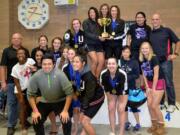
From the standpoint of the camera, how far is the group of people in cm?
418

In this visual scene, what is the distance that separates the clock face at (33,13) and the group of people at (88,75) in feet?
6.51

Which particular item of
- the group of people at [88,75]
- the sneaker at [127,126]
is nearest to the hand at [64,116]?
the group of people at [88,75]

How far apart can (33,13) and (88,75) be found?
3472 millimetres

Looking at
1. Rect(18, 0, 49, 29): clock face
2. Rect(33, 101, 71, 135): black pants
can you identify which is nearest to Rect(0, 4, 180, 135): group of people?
Rect(33, 101, 71, 135): black pants

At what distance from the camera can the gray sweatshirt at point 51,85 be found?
4121 millimetres

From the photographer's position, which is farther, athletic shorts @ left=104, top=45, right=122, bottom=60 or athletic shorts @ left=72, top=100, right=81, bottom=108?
athletic shorts @ left=104, top=45, right=122, bottom=60

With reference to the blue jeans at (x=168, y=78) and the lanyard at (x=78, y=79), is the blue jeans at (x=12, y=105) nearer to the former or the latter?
the lanyard at (x=78, y=79)

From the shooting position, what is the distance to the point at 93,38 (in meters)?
5.44

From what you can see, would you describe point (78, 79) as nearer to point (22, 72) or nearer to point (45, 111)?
point (45, 111)

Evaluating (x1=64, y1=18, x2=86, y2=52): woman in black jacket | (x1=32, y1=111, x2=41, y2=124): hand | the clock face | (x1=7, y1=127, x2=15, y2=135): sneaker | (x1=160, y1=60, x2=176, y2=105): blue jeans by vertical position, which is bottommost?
(x1=7, y1=127, x2=15, y2=135): sneaker

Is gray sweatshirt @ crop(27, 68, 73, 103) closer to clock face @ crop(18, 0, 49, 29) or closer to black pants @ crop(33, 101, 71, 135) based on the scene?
black pants @ crop(33, 101, 71, 135)

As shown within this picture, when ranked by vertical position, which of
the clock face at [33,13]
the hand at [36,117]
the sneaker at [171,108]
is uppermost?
the clock face at [33,13]

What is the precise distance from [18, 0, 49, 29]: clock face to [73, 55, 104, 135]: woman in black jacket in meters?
3.18

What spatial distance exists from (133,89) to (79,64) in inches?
41.5
